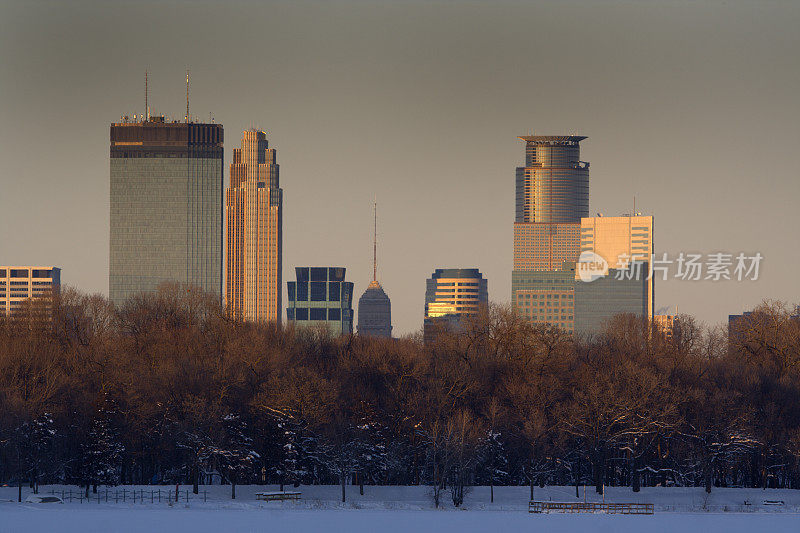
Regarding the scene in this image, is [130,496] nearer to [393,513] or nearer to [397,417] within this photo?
[393,513]

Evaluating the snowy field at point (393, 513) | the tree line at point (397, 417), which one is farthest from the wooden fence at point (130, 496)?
the tree line at point (397, 417)

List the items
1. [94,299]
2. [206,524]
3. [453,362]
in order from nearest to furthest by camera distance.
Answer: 1. [206,524]
2. [453,362]
3. [94,299]

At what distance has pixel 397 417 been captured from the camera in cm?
10788

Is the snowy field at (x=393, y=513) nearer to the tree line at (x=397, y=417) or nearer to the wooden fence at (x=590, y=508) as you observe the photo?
the wooden fence at (x=590, y=508)

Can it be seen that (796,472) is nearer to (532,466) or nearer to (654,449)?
(654,449)

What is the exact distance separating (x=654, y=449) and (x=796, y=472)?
451 inches

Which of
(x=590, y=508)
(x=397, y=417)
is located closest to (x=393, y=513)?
(x=590, y=508)

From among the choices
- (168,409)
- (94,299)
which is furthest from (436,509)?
(94,299)

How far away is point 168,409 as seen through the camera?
104 meters

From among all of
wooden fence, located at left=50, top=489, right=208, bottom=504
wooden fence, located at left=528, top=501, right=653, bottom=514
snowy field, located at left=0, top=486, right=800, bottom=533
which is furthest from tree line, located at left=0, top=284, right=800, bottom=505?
wooden fence, located at left=528, top=501, right=653, bottom=514

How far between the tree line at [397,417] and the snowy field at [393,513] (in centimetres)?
202

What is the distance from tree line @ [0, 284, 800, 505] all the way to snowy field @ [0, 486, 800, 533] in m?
2.02

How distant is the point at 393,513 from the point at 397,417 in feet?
62.8

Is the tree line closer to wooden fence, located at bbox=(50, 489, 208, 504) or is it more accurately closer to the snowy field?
the snowy field
